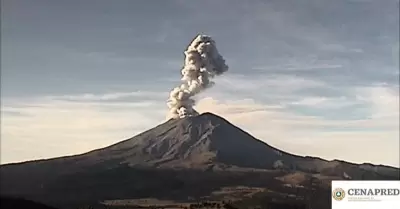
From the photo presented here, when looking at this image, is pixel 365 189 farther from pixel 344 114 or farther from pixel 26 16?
pixel 26 16

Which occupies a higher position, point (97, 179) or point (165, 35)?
point (165, 35)

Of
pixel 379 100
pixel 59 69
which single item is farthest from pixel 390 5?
pixel 59 69

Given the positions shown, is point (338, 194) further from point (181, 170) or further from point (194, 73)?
point (194, 73)

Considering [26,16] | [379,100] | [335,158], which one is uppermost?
[26,16]

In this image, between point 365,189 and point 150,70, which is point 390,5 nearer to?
point 365,189

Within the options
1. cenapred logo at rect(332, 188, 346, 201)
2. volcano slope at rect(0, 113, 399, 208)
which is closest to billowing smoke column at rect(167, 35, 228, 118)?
volcano slope at rect(0, 113, 399, 208)

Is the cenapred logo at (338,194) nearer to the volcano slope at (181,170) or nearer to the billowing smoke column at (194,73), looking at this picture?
the volcano slope at (181,170)

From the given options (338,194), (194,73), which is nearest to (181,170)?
(194,73)
